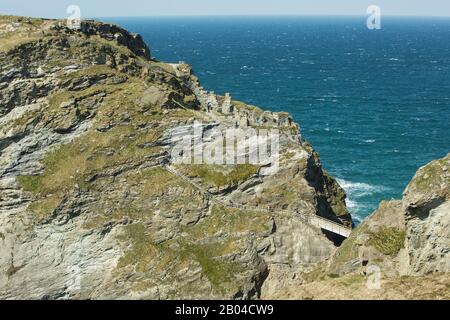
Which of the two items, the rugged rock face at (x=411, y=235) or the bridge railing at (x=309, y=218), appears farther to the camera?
the bridge railing at (x=309, y=218)

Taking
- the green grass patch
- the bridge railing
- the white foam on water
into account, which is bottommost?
the white foam on water

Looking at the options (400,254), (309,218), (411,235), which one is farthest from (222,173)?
(411,235)

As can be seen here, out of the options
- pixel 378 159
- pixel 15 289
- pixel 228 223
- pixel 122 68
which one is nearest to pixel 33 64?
pixel 122 68

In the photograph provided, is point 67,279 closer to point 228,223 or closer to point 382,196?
point 228,223

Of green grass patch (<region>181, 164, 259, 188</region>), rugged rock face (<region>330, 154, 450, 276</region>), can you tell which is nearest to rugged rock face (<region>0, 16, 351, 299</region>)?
green grass patch (<region>181, 164, 259, 188</region>)

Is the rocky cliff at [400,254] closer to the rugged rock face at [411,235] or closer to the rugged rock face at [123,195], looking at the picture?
the rugged rock face at [411,235]

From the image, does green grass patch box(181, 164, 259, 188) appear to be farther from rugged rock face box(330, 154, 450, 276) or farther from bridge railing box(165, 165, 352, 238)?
rugged rock face box(330, 154, 450, 276)

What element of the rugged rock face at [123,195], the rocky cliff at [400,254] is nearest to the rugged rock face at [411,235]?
the rocky cliff at [400,254]

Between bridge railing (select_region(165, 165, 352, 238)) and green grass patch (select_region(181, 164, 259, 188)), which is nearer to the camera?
bridge railing (select_region(165, 165, 352, 238))
